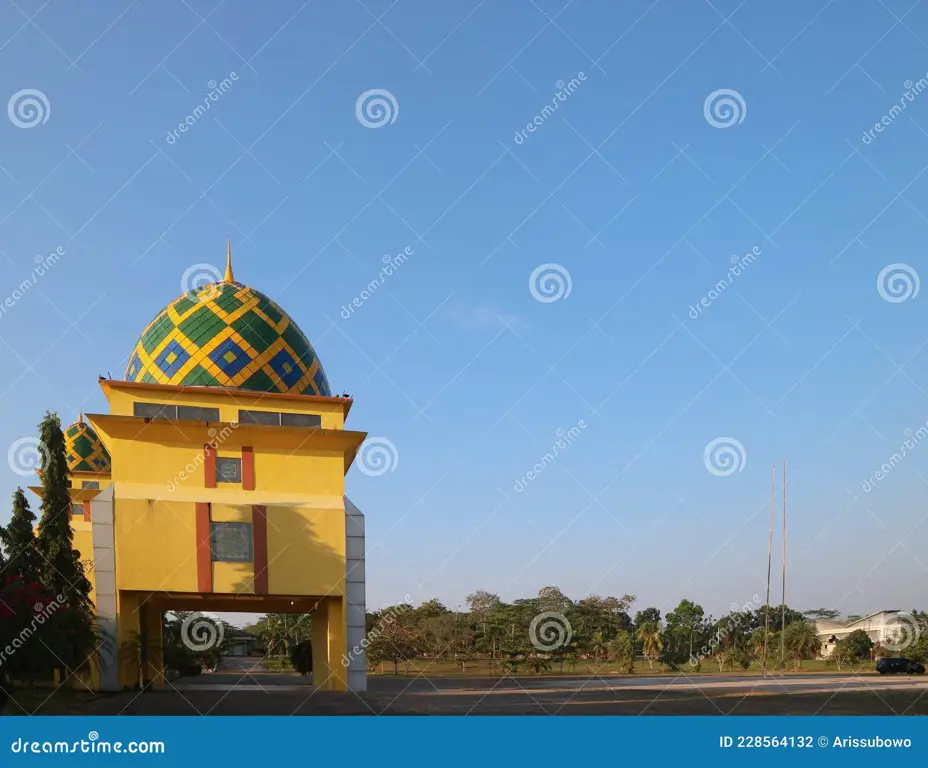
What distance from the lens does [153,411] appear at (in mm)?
22953

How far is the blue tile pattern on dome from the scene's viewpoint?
23656mm

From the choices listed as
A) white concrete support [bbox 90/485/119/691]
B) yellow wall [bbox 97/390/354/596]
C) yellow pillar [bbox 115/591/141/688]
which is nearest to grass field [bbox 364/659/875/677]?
yellow wall [bbox 97/390/354/596]

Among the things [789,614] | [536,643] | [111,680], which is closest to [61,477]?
[111,680]

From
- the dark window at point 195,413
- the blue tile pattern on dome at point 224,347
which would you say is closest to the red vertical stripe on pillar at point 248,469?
the dark window at point 195,413

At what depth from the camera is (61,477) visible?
25.7m

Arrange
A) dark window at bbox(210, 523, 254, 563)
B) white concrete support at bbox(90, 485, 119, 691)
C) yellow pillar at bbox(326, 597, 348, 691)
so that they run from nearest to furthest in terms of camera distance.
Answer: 1. white concrete support at bbox(90, 485, 119, 691)
2. dark window at bbox(210, 523, 254, 563)
3. yellow pillar at bbox(326, 597, 348, 691)

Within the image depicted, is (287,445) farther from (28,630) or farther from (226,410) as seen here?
(28,630)

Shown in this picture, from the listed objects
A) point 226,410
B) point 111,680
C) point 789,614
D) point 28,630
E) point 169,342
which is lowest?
point 789,614

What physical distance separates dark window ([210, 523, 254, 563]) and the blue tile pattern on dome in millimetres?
3541

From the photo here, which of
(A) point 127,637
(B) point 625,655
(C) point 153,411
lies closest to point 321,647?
(A) point 127,637

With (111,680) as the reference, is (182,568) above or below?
above

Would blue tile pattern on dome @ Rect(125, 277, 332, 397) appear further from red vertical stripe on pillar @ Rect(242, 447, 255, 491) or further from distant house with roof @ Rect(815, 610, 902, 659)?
distant house with roof @ Rect(815, 610, 902, 659)

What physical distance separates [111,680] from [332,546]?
5712 mm

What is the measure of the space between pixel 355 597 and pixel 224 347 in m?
7.05
